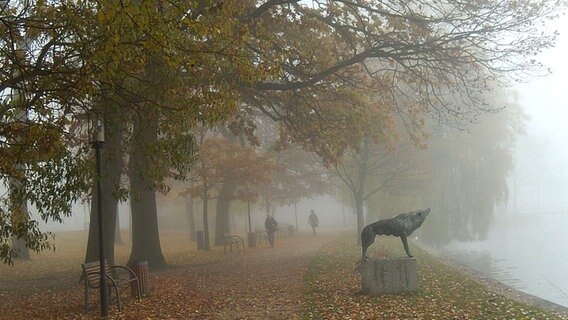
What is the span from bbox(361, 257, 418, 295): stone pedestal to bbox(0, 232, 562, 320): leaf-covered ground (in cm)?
23

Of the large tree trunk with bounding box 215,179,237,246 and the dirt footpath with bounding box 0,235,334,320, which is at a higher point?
the large tree trunk with bounding box 215,179,237,246

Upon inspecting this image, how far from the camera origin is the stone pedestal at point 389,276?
10477 millimetres

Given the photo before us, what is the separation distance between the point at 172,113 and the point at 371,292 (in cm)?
497

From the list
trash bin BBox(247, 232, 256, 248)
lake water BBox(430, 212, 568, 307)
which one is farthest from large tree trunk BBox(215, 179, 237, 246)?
lake water BBox(430, 212, 568, 307)

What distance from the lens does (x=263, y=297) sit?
35.6 ft

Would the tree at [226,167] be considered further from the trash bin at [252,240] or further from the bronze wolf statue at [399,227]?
the bronze wolf statue at [399,227]

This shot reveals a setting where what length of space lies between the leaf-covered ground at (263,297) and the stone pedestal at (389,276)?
23cm

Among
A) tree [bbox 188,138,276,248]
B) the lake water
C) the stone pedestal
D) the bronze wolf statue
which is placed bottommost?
the lake water

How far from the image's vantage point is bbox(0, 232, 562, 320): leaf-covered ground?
914 centimetres

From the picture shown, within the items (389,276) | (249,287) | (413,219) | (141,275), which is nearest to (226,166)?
(249,287)

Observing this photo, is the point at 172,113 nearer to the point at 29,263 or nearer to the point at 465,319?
the point at 465,319

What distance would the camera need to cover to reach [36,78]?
25.7 feet

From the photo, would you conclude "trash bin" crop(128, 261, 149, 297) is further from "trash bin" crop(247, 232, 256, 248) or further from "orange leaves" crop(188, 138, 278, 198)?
"trash bin" crop(247, 232, 256, 248)

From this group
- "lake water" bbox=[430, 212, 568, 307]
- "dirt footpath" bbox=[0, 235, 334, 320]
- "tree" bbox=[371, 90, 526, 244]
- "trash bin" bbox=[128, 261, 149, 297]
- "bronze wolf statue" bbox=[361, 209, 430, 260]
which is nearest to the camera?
"dirt footpath" bbox=[0, 235, 334, 320]
